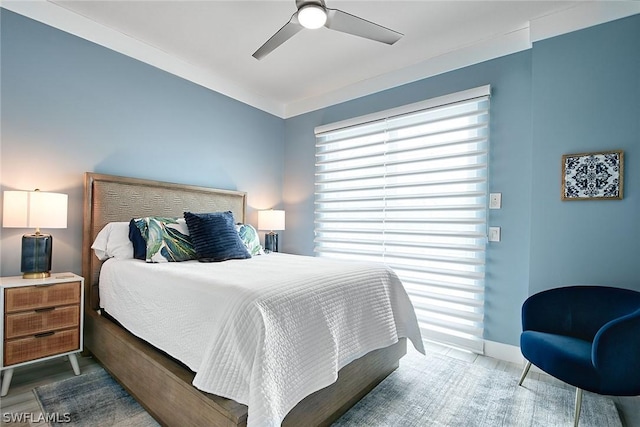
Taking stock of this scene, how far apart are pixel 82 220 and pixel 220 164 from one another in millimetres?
1488

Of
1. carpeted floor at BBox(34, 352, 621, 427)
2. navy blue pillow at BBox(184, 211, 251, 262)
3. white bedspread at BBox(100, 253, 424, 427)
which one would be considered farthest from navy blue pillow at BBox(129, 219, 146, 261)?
carpeted floor at BBox(34, 352, 621, 427)

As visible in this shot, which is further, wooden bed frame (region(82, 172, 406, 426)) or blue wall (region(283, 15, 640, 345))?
blue wall (region(283, 15, 640, 345))

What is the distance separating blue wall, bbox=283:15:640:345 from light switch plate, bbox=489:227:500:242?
4cm

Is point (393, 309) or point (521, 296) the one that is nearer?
point (393, 309)

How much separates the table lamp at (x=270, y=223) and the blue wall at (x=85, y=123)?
591mm

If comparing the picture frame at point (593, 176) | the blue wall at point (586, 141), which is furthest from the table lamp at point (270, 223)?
the picture frame at point (593, 176)

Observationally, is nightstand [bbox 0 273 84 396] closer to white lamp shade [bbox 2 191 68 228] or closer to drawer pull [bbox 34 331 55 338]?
drawer pull [bbox 34 331 55 338]

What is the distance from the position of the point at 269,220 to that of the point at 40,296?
2.25 metres

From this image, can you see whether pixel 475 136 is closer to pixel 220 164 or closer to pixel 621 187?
pixel 621 187

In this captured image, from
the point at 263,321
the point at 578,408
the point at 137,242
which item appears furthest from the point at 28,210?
the point at 578,408

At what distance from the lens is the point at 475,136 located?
2836mm

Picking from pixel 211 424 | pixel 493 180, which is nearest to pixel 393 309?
pixel 211 424

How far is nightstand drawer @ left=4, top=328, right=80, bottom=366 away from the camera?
1.90 metres

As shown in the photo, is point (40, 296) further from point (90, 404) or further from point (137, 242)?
point (90, 404)
